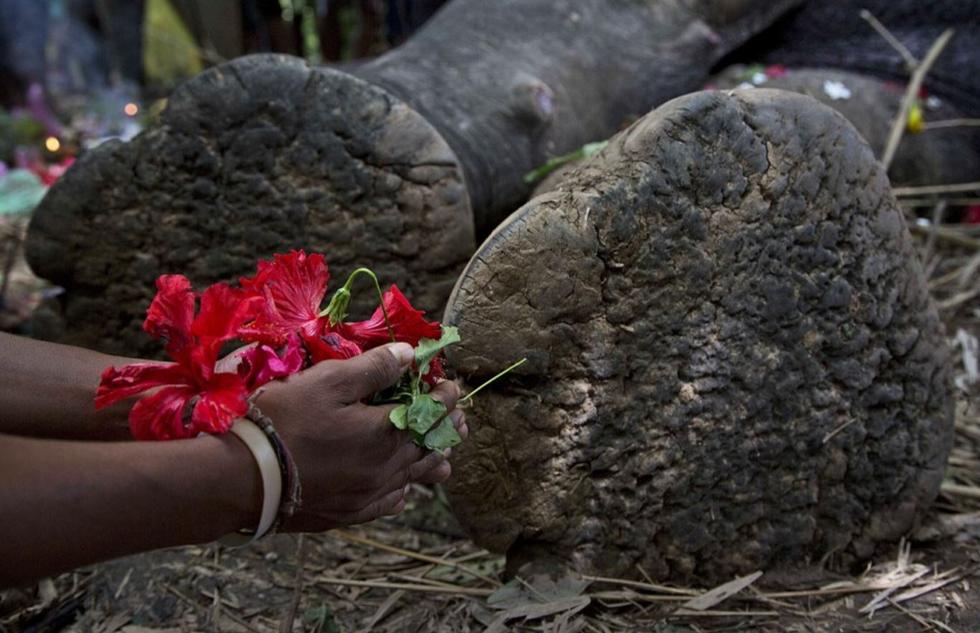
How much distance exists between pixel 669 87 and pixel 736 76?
1.38 ft

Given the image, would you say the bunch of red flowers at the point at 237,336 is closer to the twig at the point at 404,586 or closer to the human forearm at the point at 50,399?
the human forearm at the point at 50,399

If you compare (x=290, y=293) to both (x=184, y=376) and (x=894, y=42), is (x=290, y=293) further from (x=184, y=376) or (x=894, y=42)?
(x=894, y=42)

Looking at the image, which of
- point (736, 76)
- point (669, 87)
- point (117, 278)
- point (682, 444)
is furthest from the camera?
point (736, 76)

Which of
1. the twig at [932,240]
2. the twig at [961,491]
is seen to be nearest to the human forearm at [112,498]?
the twig at [961,491]

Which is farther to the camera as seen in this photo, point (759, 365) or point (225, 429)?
point (759, 365)

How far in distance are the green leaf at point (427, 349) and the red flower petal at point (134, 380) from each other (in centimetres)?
32

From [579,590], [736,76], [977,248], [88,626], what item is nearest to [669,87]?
[736,76]

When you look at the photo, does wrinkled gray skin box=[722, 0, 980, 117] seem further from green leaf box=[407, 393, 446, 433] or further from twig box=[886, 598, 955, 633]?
green leaf box=[407, 393, 446, 433]

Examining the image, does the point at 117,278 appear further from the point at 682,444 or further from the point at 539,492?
the point at 682,444

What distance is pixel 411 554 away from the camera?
2.15 meters

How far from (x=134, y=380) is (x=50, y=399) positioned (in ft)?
0.73

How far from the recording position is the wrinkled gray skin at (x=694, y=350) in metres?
1.81

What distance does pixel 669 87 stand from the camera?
12.8ft

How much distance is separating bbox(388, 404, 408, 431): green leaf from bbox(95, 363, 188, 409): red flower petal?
→ 0.28m
